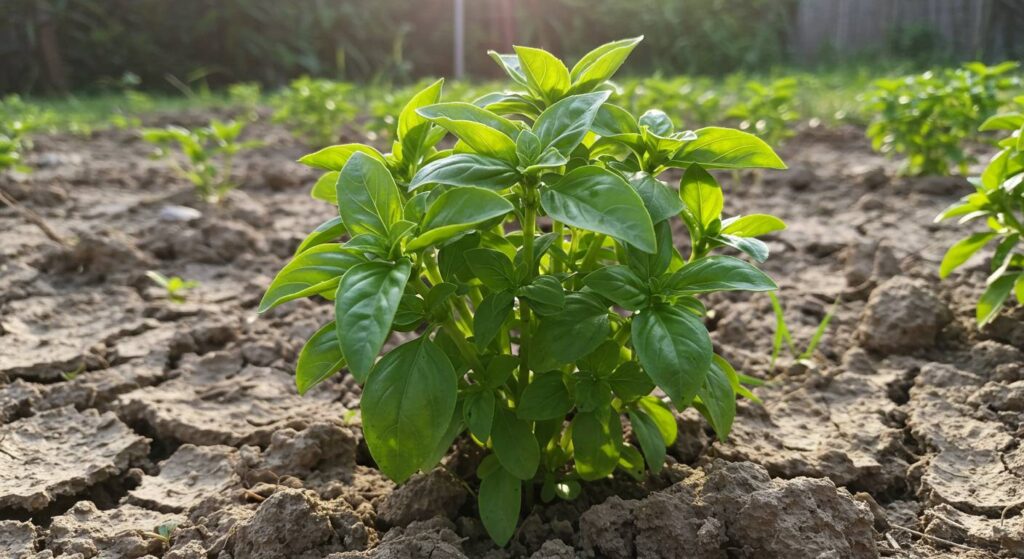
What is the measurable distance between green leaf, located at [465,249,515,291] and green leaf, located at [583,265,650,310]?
14 centimetres

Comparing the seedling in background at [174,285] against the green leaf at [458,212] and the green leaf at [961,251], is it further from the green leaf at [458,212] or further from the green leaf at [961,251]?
the green leaf at [961,251]

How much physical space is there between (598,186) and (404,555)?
775mm

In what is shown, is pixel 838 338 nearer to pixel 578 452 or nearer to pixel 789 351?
pixel 789 351

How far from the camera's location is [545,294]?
4.40 ft

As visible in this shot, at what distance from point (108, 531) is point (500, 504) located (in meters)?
0.87

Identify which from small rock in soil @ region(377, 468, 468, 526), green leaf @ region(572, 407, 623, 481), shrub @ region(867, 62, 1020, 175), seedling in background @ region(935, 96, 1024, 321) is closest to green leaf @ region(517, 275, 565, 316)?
green leaf @ region(572, 407, 623, 481)

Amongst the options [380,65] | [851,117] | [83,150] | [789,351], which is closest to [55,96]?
[380,65]

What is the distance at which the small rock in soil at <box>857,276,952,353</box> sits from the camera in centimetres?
232

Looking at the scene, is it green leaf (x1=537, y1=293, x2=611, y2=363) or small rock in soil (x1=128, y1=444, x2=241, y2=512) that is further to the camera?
small rock in soil (x1=128, y1=444, x2=241, y2=512)

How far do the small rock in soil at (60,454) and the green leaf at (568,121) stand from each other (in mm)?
1379

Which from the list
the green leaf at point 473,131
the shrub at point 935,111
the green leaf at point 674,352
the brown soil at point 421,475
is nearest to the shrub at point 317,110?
the brown soil at point 421,475

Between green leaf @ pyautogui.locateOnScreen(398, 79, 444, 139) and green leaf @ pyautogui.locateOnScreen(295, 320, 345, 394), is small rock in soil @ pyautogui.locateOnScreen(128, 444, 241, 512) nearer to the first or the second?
green leaf @ pyautogui.locateOnScreen(295, 320, 345, 394)

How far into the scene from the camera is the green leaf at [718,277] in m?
1.33

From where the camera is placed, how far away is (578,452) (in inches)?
59.9
